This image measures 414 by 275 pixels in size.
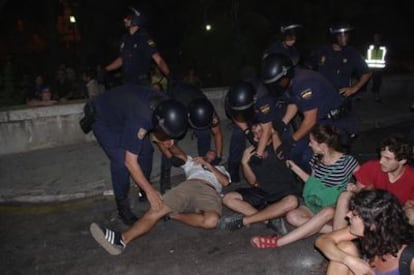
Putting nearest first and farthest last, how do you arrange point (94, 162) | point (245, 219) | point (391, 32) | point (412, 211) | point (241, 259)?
1. point (412, 211)
2. point (241, 259)
3. point (245, 219)
4. point (94, 162)
5. point (391, 32)

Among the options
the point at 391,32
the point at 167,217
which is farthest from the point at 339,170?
the point at 391,32

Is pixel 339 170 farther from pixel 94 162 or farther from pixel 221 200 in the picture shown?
pixel 94 162

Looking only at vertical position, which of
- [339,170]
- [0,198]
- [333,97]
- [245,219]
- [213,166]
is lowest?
[0,198]

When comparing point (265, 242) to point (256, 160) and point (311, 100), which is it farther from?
point (311, 100)

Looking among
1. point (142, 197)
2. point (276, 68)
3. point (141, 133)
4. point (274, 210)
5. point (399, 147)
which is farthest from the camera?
point (142, 197)

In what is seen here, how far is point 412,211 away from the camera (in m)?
3.68

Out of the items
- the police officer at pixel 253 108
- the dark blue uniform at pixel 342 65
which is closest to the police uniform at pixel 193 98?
the police officer at pixel 253 108

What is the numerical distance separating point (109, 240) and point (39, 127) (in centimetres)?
385

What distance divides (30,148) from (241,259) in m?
4.70

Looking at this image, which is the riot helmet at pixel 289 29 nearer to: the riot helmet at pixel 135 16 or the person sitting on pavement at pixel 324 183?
the riot helmet at pixel 135 16

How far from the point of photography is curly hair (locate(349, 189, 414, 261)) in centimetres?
271

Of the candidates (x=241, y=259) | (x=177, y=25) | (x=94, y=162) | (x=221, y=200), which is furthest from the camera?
(x=177, y=25)

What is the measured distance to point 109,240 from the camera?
4.20 metres

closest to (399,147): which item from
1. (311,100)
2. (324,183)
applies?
(324,183)
